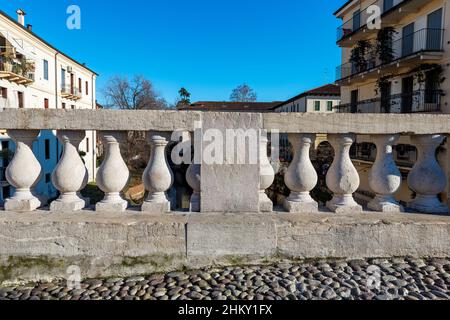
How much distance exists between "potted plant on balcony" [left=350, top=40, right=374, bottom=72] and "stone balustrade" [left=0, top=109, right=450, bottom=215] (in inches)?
831

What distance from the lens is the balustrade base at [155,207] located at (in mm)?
2381

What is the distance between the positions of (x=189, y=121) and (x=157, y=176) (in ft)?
1.67

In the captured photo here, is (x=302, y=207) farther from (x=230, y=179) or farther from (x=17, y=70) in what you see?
(x=17, y=70)

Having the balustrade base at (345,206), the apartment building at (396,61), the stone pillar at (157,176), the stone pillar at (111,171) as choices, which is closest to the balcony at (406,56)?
the apartment building at (396,61)

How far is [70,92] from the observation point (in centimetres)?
2944

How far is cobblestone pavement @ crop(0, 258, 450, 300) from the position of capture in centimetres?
183

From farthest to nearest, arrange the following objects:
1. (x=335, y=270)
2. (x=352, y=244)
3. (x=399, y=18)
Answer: (x=399, y=18)
(x=352, y=244)
(x=335, y=270)

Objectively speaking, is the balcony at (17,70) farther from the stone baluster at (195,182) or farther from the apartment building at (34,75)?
the stone baluster at (195,182)

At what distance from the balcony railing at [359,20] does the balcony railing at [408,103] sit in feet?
17.9

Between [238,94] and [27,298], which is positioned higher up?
[238,94]
